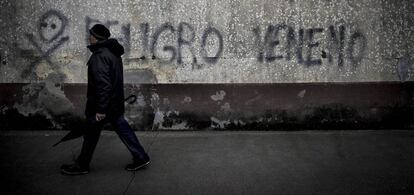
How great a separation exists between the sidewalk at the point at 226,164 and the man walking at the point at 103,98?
0.20 metres

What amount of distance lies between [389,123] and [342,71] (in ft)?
3.58

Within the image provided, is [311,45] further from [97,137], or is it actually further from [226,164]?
[97,137]

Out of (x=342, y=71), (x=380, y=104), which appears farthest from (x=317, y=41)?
(x=380, y=104)

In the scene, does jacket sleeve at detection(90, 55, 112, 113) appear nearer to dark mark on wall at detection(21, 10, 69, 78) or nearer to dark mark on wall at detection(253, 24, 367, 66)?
dark mark on wall at detection(21, 10, 69, 78)

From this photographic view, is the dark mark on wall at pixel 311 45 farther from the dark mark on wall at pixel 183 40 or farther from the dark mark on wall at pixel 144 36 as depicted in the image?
the dark mark on wall at pixel 144 36

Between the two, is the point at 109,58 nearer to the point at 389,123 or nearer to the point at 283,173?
the point at 283,173

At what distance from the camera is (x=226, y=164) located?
15.5 ft

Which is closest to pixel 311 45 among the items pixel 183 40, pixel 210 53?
pixel 210 53

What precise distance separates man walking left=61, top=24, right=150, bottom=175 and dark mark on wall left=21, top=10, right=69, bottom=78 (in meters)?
2.10

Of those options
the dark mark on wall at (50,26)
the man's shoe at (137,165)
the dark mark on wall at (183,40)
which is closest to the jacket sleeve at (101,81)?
the man's shoe at (137,165)

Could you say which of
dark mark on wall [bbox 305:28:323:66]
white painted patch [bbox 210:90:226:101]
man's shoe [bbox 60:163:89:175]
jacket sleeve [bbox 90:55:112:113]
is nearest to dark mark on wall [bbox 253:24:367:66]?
dark mark on wall [bbox 305:28:323:66]

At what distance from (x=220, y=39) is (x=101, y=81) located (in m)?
2.44

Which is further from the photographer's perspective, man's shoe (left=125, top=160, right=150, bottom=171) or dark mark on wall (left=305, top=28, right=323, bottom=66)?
dark mark on wall (left=305, top=28, right=323, bottom=66)

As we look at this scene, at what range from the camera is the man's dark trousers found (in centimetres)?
432
